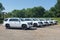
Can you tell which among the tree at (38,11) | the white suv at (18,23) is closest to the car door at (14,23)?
the white suv at (18,23)

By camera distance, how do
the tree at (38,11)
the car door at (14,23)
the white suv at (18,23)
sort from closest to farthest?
1. the white suv at (18,23)
2. the car door at (14,23)
3. the tree at (38,11)

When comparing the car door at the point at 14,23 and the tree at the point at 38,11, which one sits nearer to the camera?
the car door at the point at 14,23

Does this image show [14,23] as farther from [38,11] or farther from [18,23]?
[38,11]

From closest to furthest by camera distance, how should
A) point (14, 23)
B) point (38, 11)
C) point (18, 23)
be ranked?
point (18, 23) → point (14, 23) → point (38, 11)

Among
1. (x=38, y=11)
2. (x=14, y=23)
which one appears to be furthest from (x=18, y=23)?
(x=38, y=11)

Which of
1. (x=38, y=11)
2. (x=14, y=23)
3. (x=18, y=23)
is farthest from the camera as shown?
(x=38, y=11)

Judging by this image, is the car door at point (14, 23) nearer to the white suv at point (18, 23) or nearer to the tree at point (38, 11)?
the white suv at point (18, 23)

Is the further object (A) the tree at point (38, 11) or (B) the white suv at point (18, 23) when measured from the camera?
(A) the tree at point (38, 11)

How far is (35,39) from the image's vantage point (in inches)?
Answer: 599

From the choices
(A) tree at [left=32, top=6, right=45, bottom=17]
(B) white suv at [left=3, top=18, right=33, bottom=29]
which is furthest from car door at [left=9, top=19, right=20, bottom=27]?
(A) tree at [left=32, top=6, right=45, bottom=17]

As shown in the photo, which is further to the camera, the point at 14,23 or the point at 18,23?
the point at 14,23

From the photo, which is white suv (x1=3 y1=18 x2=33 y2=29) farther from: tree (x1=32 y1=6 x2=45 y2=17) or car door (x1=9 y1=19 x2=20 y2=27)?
tree (x1=32 y1=6 x2=45 y2=17)

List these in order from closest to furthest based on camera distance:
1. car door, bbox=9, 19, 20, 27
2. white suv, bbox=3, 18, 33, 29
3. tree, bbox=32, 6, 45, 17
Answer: white suv, bbox=3, 18, 33, 29
car door, bbox=9, 19, 20, 27
tree, bbox=32, 6, 45, 17

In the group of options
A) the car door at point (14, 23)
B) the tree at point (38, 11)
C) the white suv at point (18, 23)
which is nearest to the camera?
the white suv at point (18, 23)
